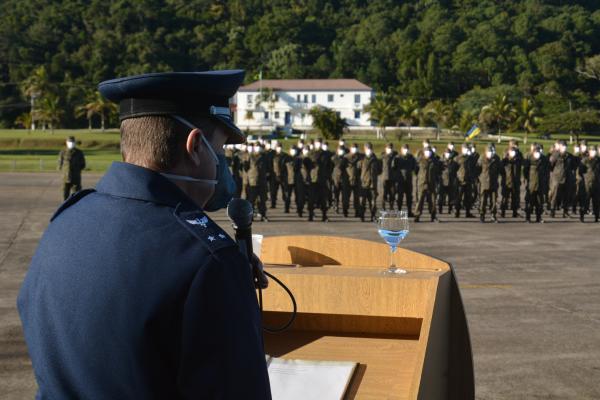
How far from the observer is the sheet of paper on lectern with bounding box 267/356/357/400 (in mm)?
2758

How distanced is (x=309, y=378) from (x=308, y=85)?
4734 inches

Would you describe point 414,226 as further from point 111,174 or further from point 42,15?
point 42,15

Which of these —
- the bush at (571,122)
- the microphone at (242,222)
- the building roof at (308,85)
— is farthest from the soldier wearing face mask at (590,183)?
the building roof at (308,85)

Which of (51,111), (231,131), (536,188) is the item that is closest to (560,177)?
(536,188)

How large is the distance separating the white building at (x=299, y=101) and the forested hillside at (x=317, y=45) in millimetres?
7377

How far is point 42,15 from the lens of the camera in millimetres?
131250

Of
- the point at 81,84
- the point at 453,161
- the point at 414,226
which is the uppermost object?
the point at 81,84

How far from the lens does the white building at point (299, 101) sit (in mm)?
118250

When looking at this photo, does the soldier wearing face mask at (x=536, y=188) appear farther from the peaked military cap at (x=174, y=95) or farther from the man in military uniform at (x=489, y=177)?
the peaked military cap at (x=174, y=95)

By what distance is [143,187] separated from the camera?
1.70m

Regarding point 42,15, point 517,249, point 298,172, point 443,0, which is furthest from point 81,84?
point 517,249

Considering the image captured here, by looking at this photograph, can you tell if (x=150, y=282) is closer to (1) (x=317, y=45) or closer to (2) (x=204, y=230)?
(2) (x=204, y=230)

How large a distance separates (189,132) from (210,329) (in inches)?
19.7

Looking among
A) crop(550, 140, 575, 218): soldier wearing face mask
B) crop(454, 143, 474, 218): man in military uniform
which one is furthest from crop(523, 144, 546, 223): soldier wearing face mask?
crop(454, 143, 474, 218): man in military uniform
